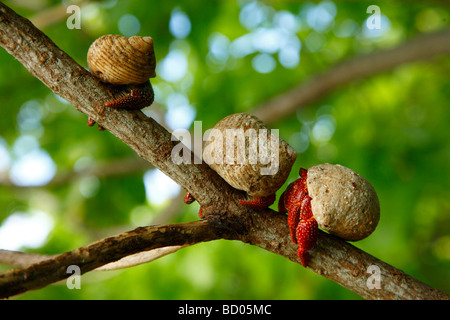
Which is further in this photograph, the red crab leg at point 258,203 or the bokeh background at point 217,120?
the bokeh background at point 217,120

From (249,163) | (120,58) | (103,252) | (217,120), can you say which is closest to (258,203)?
(249,163)

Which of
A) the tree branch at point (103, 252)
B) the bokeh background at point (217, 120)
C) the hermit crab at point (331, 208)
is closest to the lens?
the tree branch at point (103, 252)

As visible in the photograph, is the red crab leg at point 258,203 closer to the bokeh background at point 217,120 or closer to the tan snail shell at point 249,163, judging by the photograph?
the tan snail shell at point 249,163

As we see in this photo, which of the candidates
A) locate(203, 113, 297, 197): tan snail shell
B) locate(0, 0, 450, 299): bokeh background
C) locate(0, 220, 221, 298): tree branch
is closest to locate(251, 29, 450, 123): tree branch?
locate(0, 0, 450, 299): bokeh background

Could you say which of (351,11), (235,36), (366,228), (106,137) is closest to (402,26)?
(351,11)

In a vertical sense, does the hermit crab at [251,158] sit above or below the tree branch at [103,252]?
above

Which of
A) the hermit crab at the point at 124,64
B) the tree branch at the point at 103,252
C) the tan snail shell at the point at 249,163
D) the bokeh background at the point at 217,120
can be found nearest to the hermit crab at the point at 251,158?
the tan snail shell at the point at 249,163

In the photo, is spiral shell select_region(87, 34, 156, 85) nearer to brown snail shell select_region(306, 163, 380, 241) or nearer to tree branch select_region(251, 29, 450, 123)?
brown snail shell select_region(306, 163, 380, 241)
